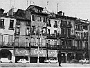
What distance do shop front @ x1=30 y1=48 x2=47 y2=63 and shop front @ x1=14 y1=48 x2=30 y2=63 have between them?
0.41ft

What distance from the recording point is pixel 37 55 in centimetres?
495

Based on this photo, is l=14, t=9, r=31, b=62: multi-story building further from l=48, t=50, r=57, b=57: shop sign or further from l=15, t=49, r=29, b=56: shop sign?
l=48, t=50, r=57, b=57: shop sign

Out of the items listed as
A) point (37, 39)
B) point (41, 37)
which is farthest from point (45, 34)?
point (37, 39)

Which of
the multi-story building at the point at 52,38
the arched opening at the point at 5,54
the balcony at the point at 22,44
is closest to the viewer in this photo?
the arched opening at the point at 5,54

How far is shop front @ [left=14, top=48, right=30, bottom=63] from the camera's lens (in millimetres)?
4842

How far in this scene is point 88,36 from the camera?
5000mm

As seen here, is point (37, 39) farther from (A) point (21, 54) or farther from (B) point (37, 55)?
(A) point (21, 54)

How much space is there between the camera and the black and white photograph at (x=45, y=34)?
4707 millimetres

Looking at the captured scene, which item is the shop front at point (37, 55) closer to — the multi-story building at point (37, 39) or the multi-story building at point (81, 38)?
the multi-story building at point (37, 39)

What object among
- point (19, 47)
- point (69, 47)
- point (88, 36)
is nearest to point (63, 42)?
point (69, 47)

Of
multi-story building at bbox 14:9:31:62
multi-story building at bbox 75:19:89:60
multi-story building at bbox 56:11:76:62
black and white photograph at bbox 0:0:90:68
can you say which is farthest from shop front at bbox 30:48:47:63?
multi-story building at bbox 75:19:89:60

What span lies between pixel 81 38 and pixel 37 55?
96 centimetres

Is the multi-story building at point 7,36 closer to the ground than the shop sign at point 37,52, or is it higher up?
higher up

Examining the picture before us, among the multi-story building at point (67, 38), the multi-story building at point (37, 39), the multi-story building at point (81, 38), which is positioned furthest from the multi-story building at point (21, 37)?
the multi-story building at point (81, 38)
